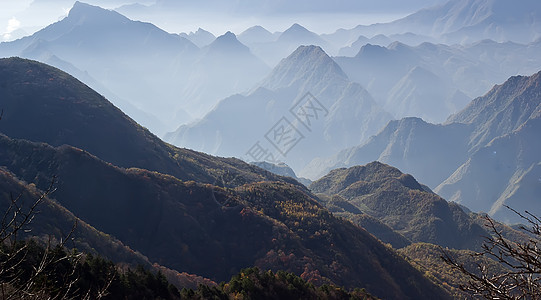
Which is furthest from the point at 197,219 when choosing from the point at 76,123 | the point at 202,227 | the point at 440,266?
the point at 440,266

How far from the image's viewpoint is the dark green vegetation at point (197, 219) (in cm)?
8869

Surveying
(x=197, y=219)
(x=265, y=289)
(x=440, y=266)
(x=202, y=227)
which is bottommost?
(x=202, y=227)

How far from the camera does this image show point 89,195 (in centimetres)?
9412

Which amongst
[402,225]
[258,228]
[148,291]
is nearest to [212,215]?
[258,228]

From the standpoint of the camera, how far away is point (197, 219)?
317ft

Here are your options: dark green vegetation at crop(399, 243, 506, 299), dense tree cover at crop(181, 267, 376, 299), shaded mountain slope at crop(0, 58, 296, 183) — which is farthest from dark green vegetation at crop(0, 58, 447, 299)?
dense tree cover at crop(181, 267, 376, 299)

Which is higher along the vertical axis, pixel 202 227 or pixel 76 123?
pixel 76 123

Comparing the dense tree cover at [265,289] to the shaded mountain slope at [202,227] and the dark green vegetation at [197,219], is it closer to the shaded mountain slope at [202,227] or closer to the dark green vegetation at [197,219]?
the dark green vegetation at [197,219]

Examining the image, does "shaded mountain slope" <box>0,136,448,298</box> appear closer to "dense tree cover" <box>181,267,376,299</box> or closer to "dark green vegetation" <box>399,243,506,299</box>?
"dark green vegetation" <box>399,243,506,299</box>

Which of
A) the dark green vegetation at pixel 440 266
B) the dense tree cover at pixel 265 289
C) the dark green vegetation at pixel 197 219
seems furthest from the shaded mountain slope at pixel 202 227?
the dense tree cover at pixel 265 289

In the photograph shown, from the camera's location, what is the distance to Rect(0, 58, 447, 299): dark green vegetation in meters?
88.7

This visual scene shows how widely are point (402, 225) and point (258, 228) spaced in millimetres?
106686

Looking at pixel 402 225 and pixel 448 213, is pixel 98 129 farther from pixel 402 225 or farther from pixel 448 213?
pixel 448 213

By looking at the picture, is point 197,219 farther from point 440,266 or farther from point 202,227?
point 440,266
